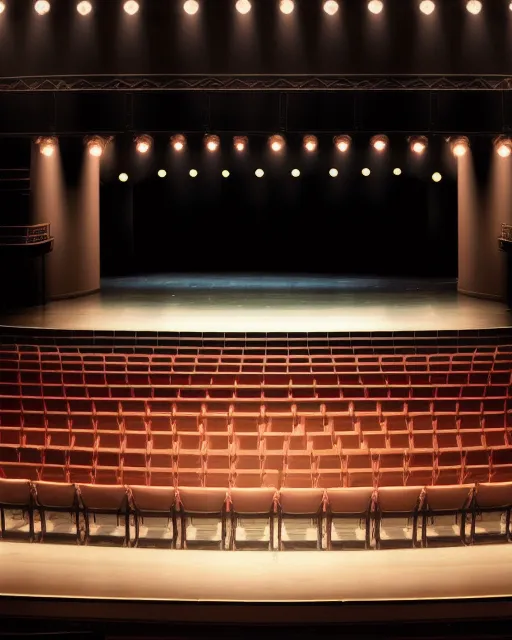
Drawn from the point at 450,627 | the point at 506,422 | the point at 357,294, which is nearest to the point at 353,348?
the point at 506,422

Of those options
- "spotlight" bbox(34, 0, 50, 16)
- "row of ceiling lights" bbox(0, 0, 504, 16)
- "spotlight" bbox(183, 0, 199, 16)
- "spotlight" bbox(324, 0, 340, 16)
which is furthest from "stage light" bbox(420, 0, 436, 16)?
"spotlight" bbox(34, 0, 50, 16)

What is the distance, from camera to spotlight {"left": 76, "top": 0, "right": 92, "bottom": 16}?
35.4ft

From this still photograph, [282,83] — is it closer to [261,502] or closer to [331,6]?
[331,6]

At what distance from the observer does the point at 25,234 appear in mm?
15328

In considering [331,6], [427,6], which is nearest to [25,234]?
[331,6]

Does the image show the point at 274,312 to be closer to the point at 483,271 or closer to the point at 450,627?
the point at 483,271

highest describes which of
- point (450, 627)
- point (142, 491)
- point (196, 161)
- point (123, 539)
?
point (196, 161)

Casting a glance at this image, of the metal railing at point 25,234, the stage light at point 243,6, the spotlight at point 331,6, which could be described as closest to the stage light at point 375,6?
the spotlight at point 331,6

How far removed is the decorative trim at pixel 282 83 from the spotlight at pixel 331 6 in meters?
0.78

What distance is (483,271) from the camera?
16.6m

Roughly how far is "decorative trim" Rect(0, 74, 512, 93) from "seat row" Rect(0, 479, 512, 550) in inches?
267

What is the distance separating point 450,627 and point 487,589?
5.43 feet

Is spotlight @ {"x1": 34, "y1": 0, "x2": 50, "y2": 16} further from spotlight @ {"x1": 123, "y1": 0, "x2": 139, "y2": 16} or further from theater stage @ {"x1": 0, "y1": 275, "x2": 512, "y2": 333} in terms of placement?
theater stage @ {"x1": 0, "y1": 275, "x2": 512, "y2": 333}

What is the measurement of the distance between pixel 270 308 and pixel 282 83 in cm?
479
